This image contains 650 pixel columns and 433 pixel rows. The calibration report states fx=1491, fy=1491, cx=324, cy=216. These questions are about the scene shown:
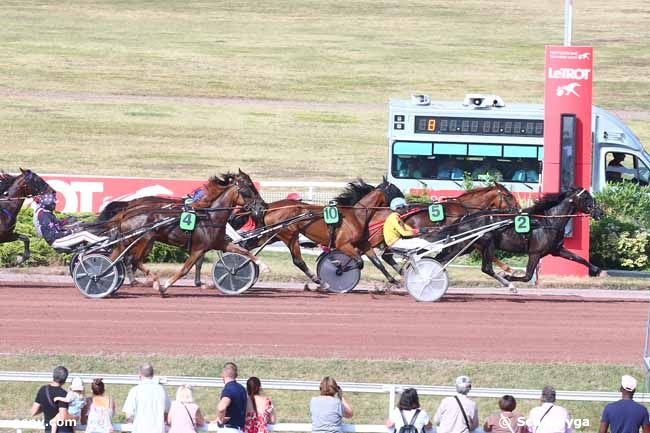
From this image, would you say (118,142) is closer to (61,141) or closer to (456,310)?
(61,141)

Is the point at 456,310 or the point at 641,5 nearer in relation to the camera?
the point at 456,310

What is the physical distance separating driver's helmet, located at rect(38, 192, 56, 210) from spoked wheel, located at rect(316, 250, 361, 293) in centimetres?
382

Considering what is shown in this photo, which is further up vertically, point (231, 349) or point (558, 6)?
point (558, 6)

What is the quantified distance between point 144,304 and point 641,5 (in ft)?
162

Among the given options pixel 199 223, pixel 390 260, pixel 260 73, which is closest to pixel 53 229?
pixel 199 223

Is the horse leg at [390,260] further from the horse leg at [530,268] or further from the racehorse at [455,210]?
the horse leg at [530,268]

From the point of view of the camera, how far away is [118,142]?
41125mm

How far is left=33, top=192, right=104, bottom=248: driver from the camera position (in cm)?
1995

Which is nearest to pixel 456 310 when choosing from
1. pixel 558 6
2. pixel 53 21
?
pixel 53 21

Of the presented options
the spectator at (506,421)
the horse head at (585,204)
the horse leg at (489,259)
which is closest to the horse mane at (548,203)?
the horse head at (585,204)

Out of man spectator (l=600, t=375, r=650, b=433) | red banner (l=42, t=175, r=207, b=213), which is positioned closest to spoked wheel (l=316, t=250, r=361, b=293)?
red banner (l=42, t=175, r=207, b=213)

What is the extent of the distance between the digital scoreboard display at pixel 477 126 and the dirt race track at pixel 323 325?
7128 millimetres

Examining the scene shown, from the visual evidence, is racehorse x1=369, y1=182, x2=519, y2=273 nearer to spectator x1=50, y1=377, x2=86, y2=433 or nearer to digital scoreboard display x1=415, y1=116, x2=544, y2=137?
digital scoreboard display x1=415, y1=116, x2=544, y2=137

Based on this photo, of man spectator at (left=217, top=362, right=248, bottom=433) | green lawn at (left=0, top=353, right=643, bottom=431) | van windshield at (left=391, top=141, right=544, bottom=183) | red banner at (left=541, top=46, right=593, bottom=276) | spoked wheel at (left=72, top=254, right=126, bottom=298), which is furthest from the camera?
van windshield at (left=391, top=141, right=544, bottom=183)
